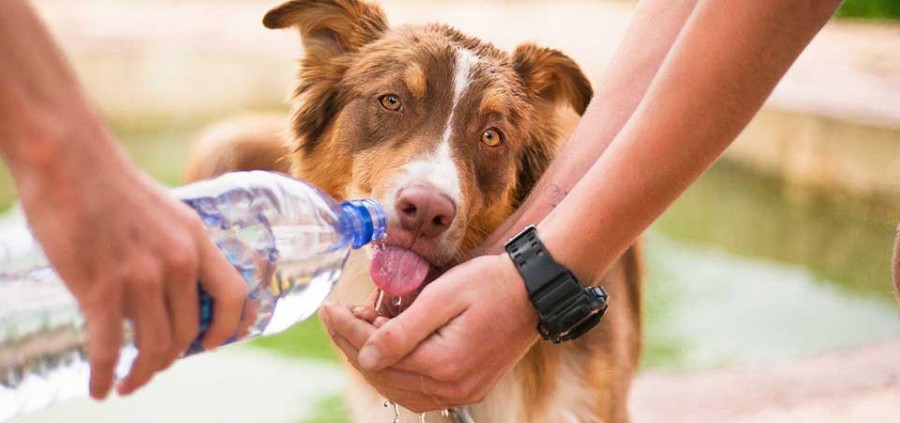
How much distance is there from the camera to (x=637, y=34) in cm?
211

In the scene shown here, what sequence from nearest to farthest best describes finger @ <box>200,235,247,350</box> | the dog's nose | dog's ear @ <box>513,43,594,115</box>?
finger @ <box>200,235,247,350</box>
the dog's nose
dog's ear @ <box>513,43,594,115</box>

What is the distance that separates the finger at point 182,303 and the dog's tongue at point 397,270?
100 cm

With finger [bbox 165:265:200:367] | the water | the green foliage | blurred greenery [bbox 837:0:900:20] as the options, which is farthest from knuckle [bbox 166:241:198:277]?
blurred greenery [bbox 837:0:900:20]

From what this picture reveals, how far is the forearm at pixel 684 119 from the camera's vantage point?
1.57 m

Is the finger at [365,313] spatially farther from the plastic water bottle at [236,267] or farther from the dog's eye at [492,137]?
the dog's eye at [492,137]

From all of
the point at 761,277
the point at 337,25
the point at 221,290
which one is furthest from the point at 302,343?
the point at 221,290

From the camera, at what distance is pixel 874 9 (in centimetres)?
940

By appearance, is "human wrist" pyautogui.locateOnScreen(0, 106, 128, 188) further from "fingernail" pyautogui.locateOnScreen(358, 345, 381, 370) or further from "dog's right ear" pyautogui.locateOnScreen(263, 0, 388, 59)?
"dog's right ear" pyautogui.locateOnScreen(263, 0, 388, 59)

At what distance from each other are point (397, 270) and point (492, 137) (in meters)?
0.50

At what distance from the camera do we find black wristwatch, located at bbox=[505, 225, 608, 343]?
172cm

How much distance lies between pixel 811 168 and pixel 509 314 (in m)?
5.24

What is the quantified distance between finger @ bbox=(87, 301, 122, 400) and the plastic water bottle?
0.07 meters

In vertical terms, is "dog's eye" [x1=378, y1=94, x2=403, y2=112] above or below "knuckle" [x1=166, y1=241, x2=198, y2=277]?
below

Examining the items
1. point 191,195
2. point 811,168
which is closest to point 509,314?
point 191,195
